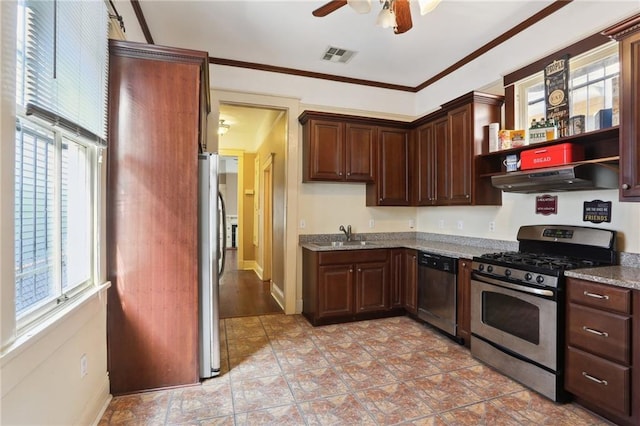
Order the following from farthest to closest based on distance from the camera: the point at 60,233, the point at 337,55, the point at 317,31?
1. the point at 337,55
2. the point at 317,31
3. the point at 60,233

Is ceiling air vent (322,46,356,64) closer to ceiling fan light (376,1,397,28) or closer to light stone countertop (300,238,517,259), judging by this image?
ceiling fan light (376,1,397,28)

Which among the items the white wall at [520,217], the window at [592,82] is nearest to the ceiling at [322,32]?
the window at [592,82]

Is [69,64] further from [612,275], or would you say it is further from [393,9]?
[612,275]

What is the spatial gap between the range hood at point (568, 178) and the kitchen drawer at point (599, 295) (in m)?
0.75

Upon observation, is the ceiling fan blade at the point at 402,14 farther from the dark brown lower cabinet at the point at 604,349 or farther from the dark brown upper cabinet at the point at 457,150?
the dark brown lower cabinet at the point at 604,349

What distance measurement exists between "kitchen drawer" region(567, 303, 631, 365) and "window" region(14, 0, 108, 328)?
309 centimetres

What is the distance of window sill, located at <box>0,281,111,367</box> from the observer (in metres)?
1.21

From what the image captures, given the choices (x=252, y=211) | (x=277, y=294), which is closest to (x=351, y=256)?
(x=277, y=294)

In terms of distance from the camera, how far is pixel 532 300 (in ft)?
7.88

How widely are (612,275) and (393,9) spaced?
2.22 m

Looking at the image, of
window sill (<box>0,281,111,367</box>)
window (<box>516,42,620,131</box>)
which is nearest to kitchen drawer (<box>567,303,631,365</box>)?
window (<box>516,42,620,131</box>)

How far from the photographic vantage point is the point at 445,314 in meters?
3.35

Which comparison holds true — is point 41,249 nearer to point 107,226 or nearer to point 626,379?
point 107,226

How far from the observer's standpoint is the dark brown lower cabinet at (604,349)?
1.89 meters
